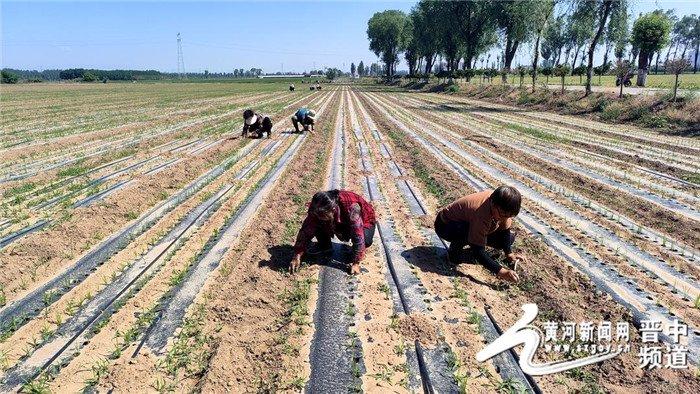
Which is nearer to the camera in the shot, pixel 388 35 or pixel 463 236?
pixel 463 236

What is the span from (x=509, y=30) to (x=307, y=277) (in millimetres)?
45251

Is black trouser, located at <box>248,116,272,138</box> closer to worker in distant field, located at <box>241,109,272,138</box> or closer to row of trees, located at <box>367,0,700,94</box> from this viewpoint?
worker in distant field, located at <box>241,109,272,138</box>

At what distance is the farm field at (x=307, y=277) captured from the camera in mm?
3281

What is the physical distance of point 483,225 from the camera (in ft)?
14.1

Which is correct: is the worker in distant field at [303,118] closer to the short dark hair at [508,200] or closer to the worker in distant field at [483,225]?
the worker in distant field at [483,225]

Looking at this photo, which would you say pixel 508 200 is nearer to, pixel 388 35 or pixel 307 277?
pixel 307 277

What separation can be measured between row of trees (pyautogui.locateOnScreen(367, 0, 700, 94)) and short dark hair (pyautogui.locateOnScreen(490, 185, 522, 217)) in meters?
22.4

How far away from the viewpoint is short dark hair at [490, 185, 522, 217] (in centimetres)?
390

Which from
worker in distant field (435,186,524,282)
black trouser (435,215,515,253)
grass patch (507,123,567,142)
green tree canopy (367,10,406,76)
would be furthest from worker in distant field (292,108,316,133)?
green tree canopy (367,10,406,76)

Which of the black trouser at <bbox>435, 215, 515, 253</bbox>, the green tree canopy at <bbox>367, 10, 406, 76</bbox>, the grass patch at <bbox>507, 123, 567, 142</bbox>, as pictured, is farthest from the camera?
the green tree canopy at <bbox>367, 10, 406, 76</bbox>

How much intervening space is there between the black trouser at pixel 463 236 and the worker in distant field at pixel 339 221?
860mm

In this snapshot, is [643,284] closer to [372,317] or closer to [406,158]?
[372,317]

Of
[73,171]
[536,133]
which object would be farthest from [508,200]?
[536,133]

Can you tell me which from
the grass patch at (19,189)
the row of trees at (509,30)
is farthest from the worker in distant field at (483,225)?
the row of trees at (509,30)
